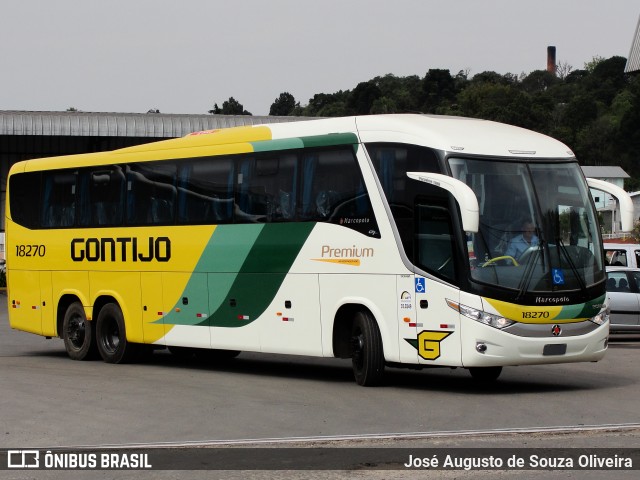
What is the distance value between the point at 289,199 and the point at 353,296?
182cm

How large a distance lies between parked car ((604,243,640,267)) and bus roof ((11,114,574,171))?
13.5m

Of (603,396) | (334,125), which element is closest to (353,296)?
(334,125)

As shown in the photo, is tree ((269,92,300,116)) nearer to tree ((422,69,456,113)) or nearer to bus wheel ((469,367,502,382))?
tree ((422,69,456,113))

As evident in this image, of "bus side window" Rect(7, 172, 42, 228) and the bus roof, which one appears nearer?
the bus roof

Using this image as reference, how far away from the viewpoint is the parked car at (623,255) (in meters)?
29.2

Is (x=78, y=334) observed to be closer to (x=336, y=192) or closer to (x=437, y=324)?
(x=336, y=192)

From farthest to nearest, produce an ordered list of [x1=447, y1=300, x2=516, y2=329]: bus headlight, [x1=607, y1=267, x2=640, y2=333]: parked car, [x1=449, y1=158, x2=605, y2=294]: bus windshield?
1. [x1=607, y1=267, x2=640, y2=333]: parked car
2. [x1=449, y1=158, x2=605, y2=294]: bus windshield
3. [x1=447, y1=300, x2=516, y2=329]: bus headlight

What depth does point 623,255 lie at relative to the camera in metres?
29.5

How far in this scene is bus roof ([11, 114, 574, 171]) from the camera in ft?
50.5

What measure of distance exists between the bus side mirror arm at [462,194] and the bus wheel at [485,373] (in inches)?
118

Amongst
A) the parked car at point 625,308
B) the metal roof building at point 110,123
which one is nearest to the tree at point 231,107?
the metal roof building at point 110,123

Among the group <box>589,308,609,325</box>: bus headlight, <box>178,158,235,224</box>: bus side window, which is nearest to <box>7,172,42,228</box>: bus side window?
<box>178,158,235,224</box>: bus side window

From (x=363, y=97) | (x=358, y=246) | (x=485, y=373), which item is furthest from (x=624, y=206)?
(x=363, y=97)

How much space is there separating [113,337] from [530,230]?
8.66 metres
